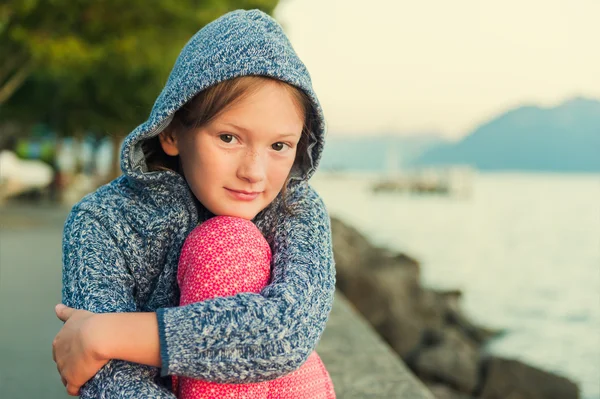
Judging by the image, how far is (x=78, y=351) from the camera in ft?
5.58

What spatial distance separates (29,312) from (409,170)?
65.6 m

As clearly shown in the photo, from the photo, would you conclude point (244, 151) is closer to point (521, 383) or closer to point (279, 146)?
point (279, 146)

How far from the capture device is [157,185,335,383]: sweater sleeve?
5.47 feet

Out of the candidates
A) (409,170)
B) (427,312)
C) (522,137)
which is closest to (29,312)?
(427,312)

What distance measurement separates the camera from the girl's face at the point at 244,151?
6.23 ft

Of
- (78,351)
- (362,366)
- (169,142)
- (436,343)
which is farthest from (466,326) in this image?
(78,351)

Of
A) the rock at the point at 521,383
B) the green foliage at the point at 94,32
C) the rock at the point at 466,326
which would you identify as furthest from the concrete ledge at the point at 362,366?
the rock at the point at 466,326

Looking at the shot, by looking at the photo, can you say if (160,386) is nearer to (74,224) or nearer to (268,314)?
(268,314)

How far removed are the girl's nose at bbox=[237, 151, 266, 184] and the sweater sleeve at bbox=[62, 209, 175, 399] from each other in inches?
16.3

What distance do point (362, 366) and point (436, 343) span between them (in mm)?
4077

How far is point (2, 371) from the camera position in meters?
3.37

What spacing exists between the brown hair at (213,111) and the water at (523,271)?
246 inches

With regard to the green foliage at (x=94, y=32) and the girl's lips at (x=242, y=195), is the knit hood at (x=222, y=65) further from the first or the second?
the green foliage at (x=94, y=32)

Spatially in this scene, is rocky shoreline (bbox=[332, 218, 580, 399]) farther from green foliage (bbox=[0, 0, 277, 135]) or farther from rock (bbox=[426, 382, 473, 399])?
green foliage (bbox=[0, 0, 277, 135])
